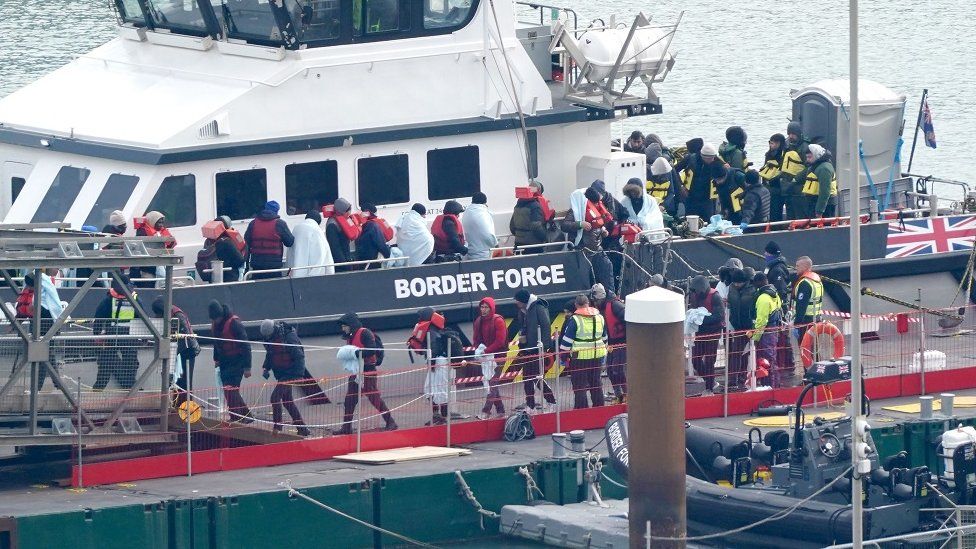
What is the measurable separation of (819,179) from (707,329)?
9.97 ft

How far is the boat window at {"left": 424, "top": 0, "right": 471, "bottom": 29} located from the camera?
17212mm

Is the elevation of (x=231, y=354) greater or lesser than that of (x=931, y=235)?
lesser

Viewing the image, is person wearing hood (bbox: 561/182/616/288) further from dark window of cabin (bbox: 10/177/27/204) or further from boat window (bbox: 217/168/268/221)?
dark window of cabin (bbox: 10/177/27/204)

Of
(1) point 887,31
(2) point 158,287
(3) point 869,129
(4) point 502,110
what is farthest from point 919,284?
(1) point 887,31

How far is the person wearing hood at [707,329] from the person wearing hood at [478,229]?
1.82m

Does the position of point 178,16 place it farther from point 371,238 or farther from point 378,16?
point 371,238

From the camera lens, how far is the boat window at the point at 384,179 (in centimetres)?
1706

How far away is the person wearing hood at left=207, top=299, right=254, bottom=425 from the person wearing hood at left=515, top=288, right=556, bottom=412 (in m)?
2.21

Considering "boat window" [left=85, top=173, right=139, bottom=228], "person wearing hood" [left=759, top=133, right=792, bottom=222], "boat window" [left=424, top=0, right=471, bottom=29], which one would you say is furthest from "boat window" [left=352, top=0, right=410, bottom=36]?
"person wearing hood" [left=759, top=133, right=792, bottom=222]

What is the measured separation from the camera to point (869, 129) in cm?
2016

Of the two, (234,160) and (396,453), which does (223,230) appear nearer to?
(234,160)

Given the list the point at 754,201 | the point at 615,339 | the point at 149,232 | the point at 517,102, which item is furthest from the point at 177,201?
the point at 754,201

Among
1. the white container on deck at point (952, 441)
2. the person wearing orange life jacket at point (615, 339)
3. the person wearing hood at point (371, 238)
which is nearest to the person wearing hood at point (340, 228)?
the person wearing hood at point (371, 238)

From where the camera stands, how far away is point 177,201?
16.3 meters
